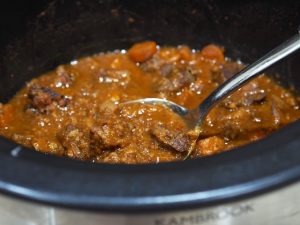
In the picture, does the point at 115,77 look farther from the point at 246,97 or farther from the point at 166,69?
the point at 246,97

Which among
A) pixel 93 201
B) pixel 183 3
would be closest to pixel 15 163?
pixel 93 201

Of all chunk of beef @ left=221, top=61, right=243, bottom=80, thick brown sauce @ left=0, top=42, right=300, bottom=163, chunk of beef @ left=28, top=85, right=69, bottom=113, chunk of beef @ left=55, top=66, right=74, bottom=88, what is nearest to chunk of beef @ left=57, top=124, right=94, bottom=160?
thick brown sauce @ left=0, top=42, right=300, bottom=163

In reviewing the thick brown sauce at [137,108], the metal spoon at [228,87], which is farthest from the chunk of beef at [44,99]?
the metal spoon at [228,87]

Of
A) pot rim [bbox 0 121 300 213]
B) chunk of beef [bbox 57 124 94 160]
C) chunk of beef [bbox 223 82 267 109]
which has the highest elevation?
chunk of beef [bbox 223 82 267 109]

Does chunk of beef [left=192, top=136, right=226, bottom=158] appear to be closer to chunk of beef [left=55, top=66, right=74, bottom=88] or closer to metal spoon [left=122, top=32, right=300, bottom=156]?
metal spoon [left=122, top=32, right=300, bottom=156]

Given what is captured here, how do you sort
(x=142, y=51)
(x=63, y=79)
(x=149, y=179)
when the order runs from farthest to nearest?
1. (x=142, y=51)
2. (x=63, y=79)
3. (x=149, y=179)

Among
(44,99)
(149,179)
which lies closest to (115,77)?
(44,99)

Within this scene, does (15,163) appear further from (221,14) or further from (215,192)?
(221,14)
